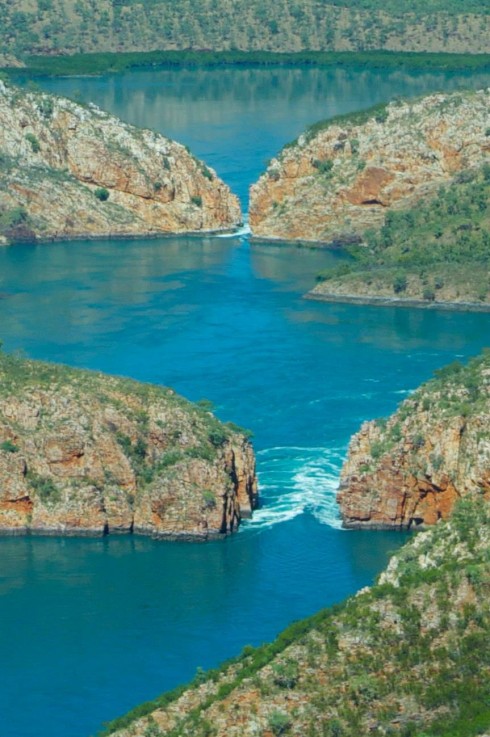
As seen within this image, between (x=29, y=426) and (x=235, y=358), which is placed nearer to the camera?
(x=29, y=426)

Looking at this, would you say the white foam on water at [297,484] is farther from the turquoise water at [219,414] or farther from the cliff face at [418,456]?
the cliff face at [418,456]

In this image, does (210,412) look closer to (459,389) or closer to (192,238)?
(459,389)

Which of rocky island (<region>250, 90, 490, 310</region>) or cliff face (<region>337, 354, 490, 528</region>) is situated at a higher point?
cliff face (<region>337, 354, 490, 528</region>)

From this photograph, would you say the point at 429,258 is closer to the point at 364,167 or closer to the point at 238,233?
the point at 364,167

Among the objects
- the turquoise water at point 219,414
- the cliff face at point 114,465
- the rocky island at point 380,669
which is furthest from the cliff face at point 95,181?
the rocky island at point 380,669

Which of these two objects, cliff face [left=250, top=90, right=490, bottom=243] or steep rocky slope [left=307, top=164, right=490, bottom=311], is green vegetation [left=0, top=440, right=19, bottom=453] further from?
cliff face [left=250, top=90, right=490, bottom=243]

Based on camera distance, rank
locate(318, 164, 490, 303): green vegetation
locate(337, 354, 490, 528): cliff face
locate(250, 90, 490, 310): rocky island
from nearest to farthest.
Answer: locate(337, 354, 490, 528): cliff face
locate(318, 164, 490, 303): green vegetation
locate(250, 90, 490, 310): rocky island

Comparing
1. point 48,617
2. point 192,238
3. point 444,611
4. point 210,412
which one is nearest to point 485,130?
point 192,238

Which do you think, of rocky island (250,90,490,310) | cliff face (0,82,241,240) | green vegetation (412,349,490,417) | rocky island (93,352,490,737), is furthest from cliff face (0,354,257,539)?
cliff face (0,82,241,240)
